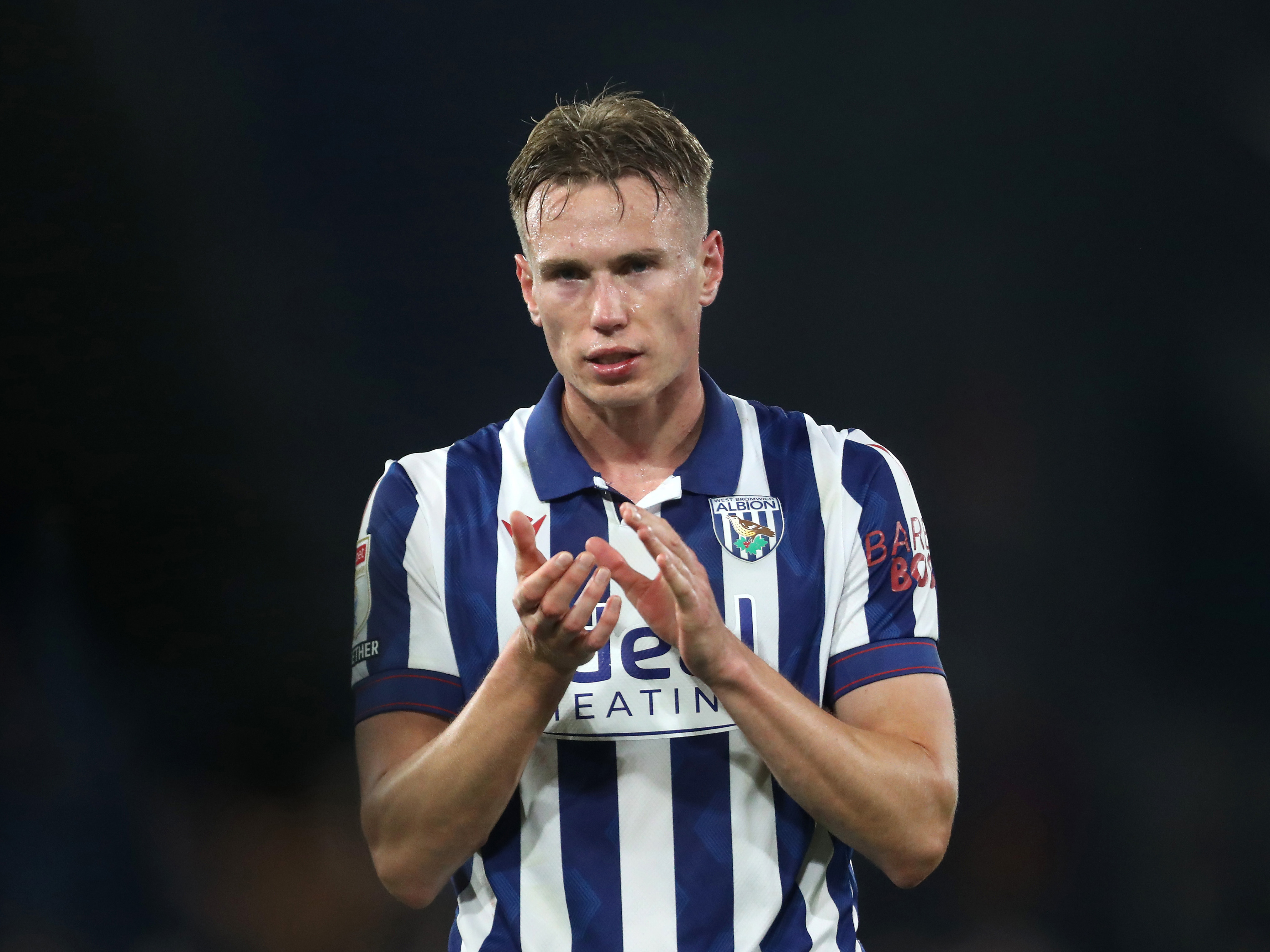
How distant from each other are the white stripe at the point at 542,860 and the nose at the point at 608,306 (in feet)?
1.73

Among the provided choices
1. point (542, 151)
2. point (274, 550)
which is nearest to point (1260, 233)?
point (542, 151)

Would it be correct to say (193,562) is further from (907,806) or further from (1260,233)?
(1260,233)

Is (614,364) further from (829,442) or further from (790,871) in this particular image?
(790,871)

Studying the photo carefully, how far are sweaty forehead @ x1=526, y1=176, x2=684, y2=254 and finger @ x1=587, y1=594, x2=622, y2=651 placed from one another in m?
0.48

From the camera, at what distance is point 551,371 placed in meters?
2.48

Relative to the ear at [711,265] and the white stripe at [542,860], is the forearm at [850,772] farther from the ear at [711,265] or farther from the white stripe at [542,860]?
the ear at [711,265]

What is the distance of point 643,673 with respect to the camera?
1.47 m

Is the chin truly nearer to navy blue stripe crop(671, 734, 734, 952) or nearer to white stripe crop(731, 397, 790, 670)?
white stripe crop(731, 397, 790, 670)

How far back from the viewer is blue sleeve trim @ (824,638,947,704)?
4.90ft

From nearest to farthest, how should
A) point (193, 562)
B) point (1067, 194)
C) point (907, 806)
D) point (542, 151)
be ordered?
1. point (907, 806)
2. point (542, 151)
3. point (193, 562)
4. point (1067, 194)

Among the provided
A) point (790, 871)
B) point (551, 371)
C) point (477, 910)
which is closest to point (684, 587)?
point (790, 871)

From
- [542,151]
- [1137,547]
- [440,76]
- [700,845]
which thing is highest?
[440,76]

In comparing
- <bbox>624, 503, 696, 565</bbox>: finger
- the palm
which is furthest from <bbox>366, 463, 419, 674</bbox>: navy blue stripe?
<bbox>624, 503, 696, 565</bbox>: finger

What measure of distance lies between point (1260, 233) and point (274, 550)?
7.29 ft
